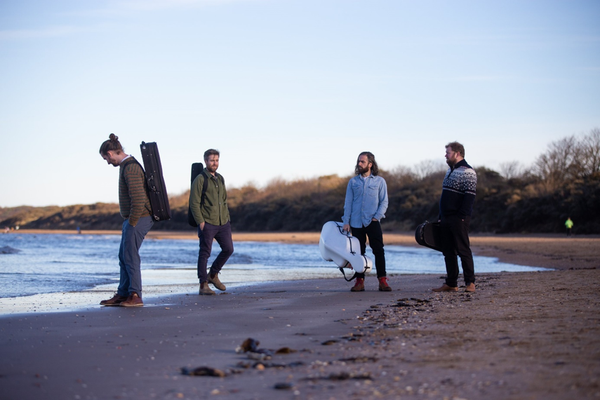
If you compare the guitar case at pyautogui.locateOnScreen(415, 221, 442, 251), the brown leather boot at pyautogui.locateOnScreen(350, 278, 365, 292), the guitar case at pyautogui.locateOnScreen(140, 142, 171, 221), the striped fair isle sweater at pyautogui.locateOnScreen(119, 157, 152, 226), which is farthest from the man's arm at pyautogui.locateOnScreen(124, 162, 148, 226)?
the guitar case at pyautogui.locateOnScreen(415, 221, 442, 251)

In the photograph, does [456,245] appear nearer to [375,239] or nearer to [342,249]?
[375,239]

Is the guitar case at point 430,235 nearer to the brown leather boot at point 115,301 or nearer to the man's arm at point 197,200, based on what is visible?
the man's arm at point 197,200

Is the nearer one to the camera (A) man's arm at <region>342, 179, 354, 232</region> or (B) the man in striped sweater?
(B) the man in striped sweater

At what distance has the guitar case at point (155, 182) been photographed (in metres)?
6.48

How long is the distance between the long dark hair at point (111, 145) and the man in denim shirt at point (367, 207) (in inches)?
110

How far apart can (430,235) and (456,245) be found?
45cm

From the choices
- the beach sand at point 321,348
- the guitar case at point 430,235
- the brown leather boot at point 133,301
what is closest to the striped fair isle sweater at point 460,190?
the guitar case at point 430,235

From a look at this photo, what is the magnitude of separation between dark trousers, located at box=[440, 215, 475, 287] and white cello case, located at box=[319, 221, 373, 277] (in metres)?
0.96

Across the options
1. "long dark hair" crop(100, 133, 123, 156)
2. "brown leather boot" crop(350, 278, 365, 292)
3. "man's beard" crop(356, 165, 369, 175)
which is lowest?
"brown leather boot" crop(350, 278, 365, 292)

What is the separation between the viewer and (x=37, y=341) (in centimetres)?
413

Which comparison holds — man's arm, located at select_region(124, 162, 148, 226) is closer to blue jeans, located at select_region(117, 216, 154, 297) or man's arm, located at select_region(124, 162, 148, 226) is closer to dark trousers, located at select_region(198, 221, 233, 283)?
blue jeans, located at select_region(117, 216, 154, 297)

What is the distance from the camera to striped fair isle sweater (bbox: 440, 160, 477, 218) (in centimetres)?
704

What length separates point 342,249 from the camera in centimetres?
755

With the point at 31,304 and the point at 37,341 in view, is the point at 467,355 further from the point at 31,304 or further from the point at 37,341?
the point at 31,304
